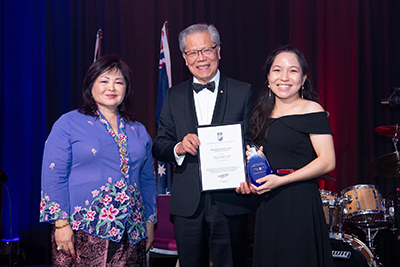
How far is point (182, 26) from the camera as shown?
4738mm

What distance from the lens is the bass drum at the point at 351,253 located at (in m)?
3.56

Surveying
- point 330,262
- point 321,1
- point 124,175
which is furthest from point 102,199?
point 321,1

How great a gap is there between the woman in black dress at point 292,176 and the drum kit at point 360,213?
5.57 feet

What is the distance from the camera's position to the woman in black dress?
2.00 metres

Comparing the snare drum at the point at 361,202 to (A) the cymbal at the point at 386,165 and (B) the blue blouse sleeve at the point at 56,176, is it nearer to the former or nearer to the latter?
(A) the cymbal at the point at 386,165

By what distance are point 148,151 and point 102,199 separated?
0.49 m

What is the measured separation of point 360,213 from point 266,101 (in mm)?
2008

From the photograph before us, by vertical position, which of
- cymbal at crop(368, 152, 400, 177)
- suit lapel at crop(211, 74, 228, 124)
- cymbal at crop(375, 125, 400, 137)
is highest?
suit lapel at crop(211, 74, 228, 124)

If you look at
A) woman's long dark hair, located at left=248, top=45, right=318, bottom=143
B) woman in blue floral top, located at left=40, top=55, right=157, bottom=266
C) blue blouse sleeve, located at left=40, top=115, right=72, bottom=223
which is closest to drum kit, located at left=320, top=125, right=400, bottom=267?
woman's long dark hair, located at left=248, top=45, right=318, bottom=143

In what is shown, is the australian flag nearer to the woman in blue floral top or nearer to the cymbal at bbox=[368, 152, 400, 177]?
the woman in blue floral top

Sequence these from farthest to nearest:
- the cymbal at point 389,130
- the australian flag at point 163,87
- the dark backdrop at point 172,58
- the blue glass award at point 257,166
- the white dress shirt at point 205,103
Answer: the dark backdrop at point 172,58 < the australian flag at point 163,87 < the cymbal at point 389,130 < the white dress shirt at point 205,103 < the blue glass award at point 257,166

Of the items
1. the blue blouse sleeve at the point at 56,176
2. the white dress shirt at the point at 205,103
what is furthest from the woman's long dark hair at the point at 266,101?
the blue blouse sleeve at the point at 56,176

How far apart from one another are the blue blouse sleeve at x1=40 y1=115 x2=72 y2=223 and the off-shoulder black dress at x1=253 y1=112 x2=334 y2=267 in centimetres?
109

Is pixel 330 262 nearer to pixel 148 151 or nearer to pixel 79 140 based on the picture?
pixel 148 151
